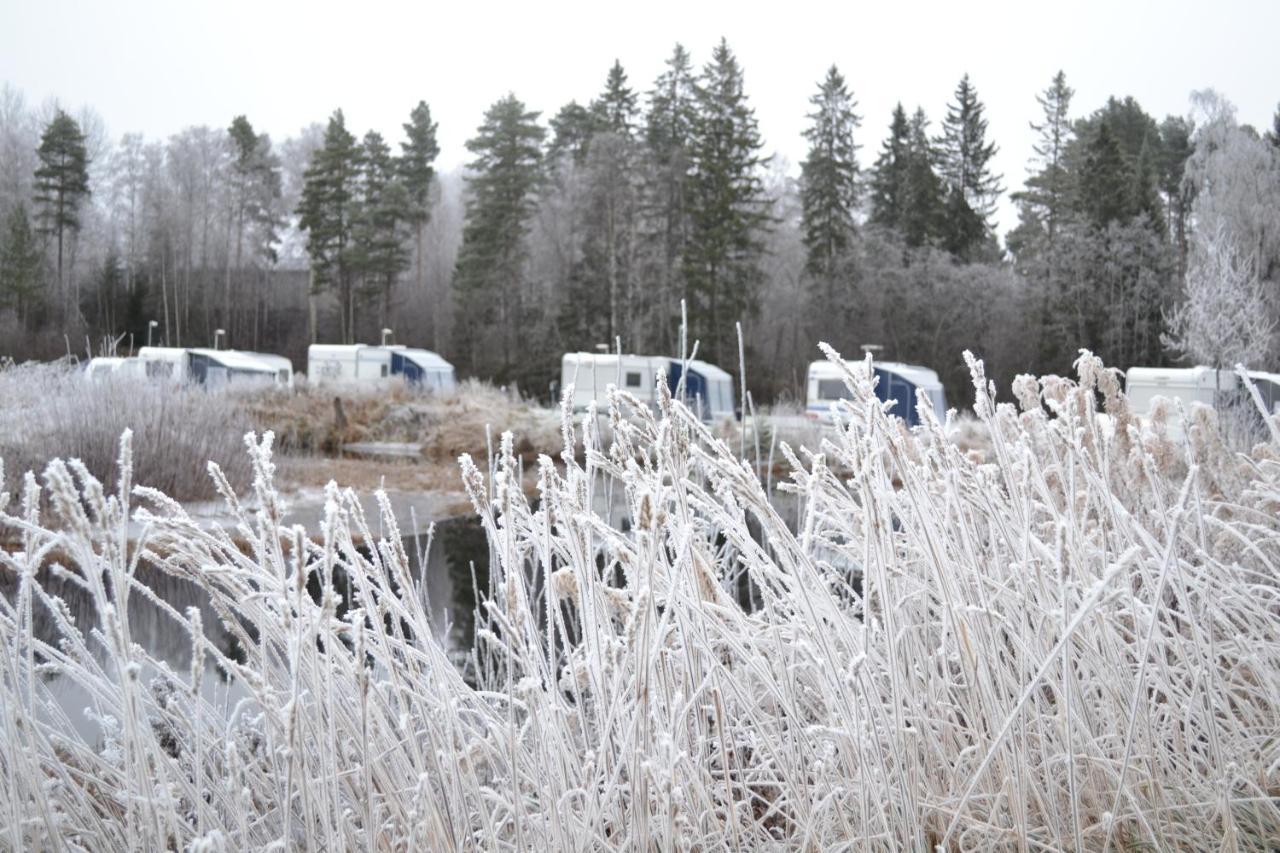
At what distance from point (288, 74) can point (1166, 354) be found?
22.5 m

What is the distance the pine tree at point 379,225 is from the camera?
1037 inches

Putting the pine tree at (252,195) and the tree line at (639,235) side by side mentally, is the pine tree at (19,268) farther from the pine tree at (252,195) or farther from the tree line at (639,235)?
the pine tree at (252,195)

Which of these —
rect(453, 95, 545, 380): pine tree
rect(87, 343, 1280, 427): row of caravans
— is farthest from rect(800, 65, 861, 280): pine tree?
rect(453, 95, 545, 380): pine tree

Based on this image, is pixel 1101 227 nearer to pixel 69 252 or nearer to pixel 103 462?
pixel 103 462

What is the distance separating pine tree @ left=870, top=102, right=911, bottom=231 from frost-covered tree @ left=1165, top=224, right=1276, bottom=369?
8418 mm

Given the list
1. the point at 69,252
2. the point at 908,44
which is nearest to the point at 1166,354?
the point at 908,44

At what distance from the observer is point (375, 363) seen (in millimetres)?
20828

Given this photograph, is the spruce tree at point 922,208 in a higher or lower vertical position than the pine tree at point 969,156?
lower

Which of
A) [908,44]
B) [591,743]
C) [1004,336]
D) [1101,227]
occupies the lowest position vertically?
[591,743]

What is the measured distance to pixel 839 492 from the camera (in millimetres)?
1653

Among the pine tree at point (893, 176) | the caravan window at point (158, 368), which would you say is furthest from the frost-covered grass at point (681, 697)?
the pine tree at point (893, 176)

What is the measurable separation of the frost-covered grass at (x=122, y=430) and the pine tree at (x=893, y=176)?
18.3m

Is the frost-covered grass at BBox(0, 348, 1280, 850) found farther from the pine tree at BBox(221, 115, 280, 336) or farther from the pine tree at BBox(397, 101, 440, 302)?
the pine tree at BBox(221, 115, 280, 336)

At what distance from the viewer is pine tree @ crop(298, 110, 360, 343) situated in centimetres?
2630
